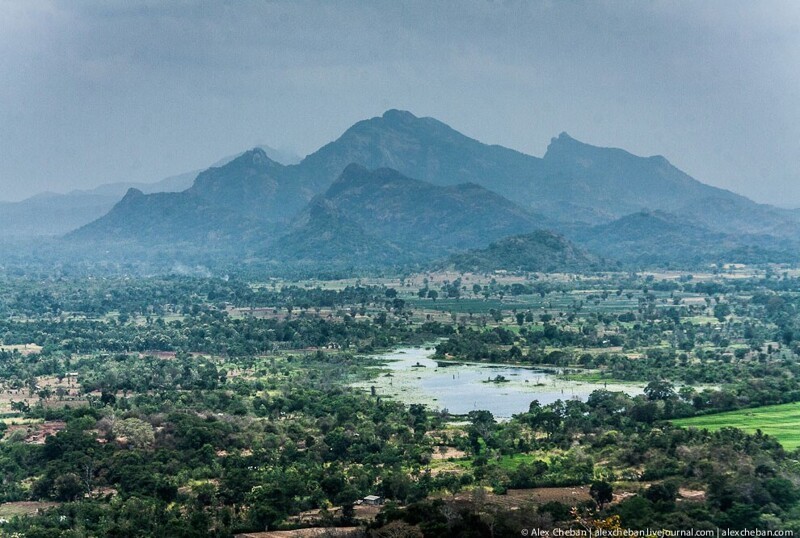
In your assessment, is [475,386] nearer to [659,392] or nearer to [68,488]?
[659,392]

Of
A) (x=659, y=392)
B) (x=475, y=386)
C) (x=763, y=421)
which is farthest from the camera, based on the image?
(x=475, y=386)

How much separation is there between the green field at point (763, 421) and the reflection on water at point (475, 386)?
390 inches

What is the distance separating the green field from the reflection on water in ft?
32.5

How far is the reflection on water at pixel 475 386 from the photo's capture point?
219 ft

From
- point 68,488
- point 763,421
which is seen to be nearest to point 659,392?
point 763,421

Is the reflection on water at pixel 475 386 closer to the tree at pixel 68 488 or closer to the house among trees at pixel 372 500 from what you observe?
the house among trees at pixel 372 500

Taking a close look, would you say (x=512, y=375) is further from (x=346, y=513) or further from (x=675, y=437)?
(x=346, y=513)

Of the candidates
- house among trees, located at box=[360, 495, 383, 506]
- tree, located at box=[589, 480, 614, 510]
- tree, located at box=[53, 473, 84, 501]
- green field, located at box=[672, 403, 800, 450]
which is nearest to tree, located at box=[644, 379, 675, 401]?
green field, located at box=[672, 403, 800, 450]

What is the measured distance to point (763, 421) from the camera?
187 ft

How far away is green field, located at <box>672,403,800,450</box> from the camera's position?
174ft

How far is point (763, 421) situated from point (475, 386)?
22.8 m

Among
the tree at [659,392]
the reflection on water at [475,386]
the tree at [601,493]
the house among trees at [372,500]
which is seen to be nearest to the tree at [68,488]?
the house among trees at [372,500]

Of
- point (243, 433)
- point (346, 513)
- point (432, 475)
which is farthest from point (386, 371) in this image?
point (346, 513)

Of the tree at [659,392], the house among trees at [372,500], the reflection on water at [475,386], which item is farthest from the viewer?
the reflection on water at [475,386]
